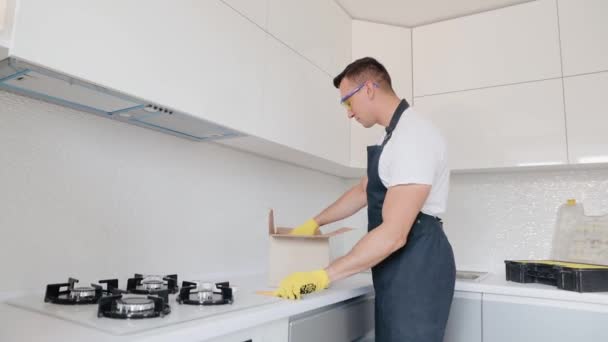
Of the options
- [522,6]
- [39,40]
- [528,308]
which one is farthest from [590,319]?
[39,40]

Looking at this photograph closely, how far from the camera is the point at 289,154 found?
5.53ft

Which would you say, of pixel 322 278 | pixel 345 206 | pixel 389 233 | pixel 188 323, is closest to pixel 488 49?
pixel 345 206

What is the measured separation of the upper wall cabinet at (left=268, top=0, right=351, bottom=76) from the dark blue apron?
1.98 feet

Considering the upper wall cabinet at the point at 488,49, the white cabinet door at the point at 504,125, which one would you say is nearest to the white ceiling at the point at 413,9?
the upper wall cabinet at the point at 488,49

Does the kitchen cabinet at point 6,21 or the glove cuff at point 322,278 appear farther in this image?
the glove cuff at point 322,278

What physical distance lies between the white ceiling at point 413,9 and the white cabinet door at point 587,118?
484 mm

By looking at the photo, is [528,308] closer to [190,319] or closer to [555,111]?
[555,111]

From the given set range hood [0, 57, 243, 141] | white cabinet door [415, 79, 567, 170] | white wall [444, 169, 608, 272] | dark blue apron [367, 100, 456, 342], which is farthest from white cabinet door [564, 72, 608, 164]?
range hood [0, 57, 243, 141]

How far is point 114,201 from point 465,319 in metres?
1.28

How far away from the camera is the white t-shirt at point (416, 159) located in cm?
106

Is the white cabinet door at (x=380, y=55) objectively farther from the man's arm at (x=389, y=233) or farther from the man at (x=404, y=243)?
the man's arm at (x=389, y=233)

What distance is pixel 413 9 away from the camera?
1921mm

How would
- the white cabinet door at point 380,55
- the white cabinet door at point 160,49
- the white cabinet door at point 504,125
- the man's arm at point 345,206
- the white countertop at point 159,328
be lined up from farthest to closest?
the white cabinet door at point 380,55 < the white cabinet door at point 504,125 < the man's arm at point 345,206 < the white cabinet door at point 160,49 < the white countertop at point 159,328

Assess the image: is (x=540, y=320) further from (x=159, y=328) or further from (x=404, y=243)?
(x=159, y=328)
